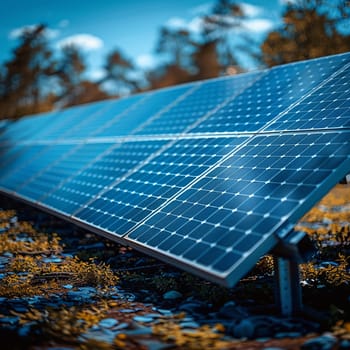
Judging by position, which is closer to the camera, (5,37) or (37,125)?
(37,125)

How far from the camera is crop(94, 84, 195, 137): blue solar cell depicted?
13333 millimetres

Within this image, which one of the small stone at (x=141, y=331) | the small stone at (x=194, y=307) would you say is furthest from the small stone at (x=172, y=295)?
the small stone at (x=141, y=331)

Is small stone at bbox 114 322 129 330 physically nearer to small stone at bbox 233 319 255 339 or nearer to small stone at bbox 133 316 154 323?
small stone at bbox 133 316 154 323

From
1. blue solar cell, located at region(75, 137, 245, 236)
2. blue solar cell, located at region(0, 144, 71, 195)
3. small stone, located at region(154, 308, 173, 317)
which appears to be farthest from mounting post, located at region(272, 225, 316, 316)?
blue solar cell, located at region(0, 144, 71, 195)

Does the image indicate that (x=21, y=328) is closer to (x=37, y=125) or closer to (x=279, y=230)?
(x=279, y=230)

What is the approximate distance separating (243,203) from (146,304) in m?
1.91

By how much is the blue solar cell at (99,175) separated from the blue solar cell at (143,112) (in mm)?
1492

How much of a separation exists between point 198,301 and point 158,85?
40.9m

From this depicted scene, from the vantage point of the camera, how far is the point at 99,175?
10555 mm

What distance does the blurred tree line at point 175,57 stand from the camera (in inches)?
917

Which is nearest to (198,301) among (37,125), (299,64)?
(299,64)

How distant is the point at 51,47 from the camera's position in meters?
45.6

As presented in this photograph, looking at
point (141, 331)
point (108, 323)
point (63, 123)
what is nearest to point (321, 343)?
point (141, 331)

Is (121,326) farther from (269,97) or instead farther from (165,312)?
(269,97)
